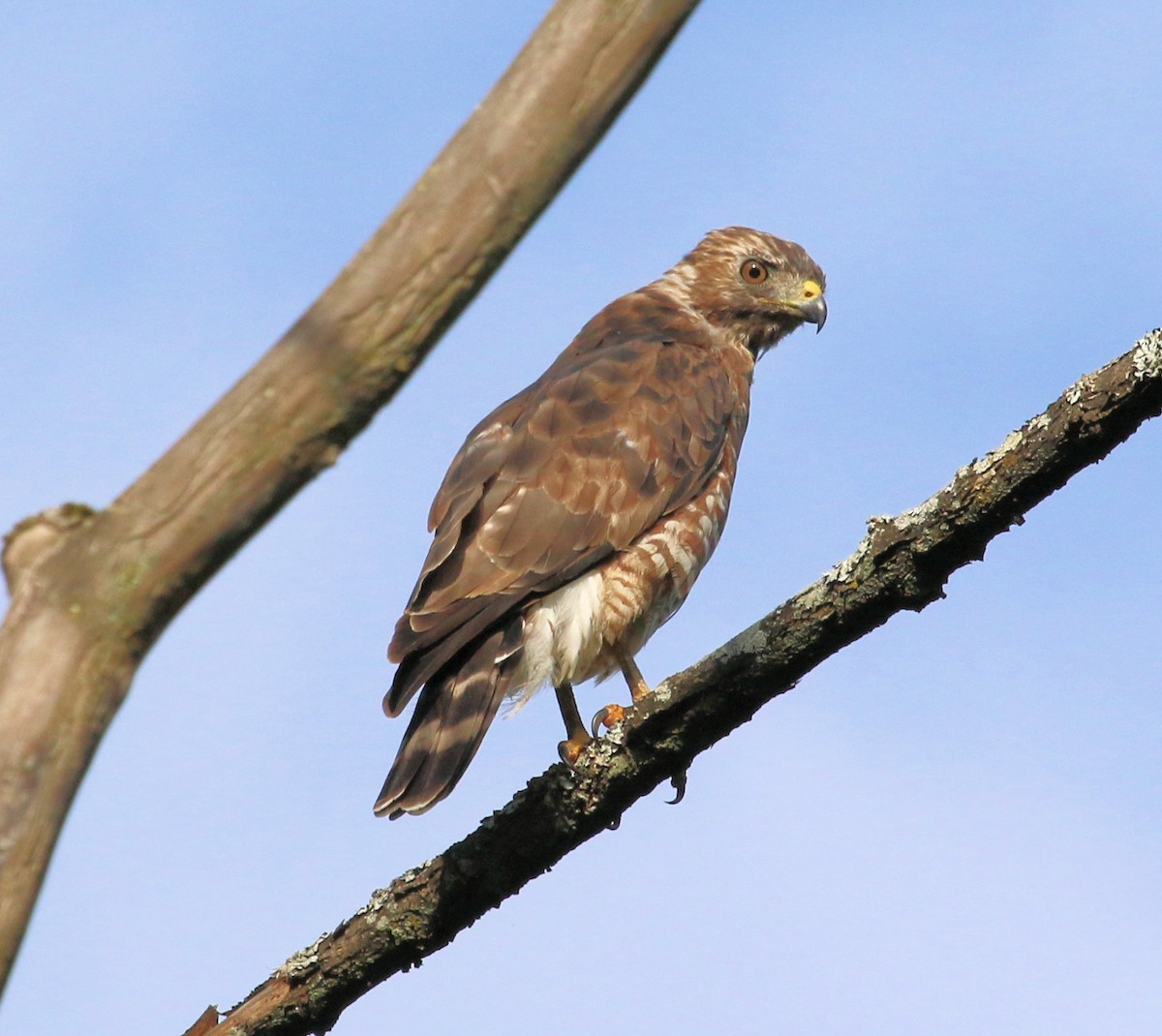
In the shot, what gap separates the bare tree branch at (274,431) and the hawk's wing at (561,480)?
9.62 ft

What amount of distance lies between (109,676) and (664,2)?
1159 mm

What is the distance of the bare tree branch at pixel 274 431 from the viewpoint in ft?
6.21

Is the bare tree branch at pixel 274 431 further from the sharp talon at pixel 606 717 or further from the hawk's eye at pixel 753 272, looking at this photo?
the hawk's eye at pixel 753 272

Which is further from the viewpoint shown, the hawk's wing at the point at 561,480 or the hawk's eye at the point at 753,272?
the hawk's eye at the point at 753,272

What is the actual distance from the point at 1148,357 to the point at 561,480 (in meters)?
2.60

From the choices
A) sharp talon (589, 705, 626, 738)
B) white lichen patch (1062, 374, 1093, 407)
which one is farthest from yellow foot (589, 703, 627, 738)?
white lichen patch (1062, 374, 1093, 407)

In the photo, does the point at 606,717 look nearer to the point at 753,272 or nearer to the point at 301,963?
the point at 301,963

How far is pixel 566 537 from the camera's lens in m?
5.54

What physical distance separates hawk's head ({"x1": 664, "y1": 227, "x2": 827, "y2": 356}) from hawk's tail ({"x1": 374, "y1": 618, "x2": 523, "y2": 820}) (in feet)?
9.19

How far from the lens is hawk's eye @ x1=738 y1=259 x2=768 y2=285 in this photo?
7512 mm

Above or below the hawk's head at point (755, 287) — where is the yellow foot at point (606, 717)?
below

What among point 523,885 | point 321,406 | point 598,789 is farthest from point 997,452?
point 321,406

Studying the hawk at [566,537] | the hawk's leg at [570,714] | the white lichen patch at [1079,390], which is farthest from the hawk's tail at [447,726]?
the white lichen patch at [1079,390]

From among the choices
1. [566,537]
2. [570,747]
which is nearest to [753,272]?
[566,537]
